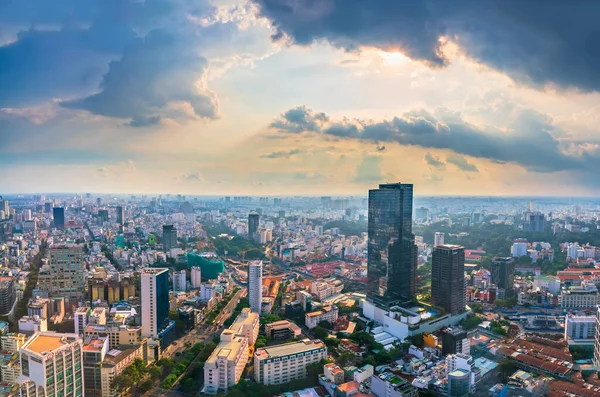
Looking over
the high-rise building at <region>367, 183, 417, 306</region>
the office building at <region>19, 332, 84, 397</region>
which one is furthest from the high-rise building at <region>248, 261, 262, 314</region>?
the office building at <region>19, 332, 84, 397</region>

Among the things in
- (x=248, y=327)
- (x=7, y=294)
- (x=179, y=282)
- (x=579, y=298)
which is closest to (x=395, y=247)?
(x=248, y=327)

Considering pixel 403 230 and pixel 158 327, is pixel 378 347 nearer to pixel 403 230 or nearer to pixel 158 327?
pixel 403 230

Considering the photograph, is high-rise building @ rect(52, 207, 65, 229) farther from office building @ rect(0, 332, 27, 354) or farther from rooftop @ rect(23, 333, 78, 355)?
rooftop @ rect(23, 333, 78, 355)

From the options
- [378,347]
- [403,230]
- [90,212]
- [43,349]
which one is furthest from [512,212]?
[90,212]

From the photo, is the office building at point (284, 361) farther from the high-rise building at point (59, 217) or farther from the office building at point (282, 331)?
the high-rise building at point (59, 217)

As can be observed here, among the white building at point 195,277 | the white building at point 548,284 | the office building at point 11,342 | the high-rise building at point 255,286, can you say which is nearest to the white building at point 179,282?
the white building at point 195,277

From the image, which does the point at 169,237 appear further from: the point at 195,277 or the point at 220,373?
the point at 220,373
